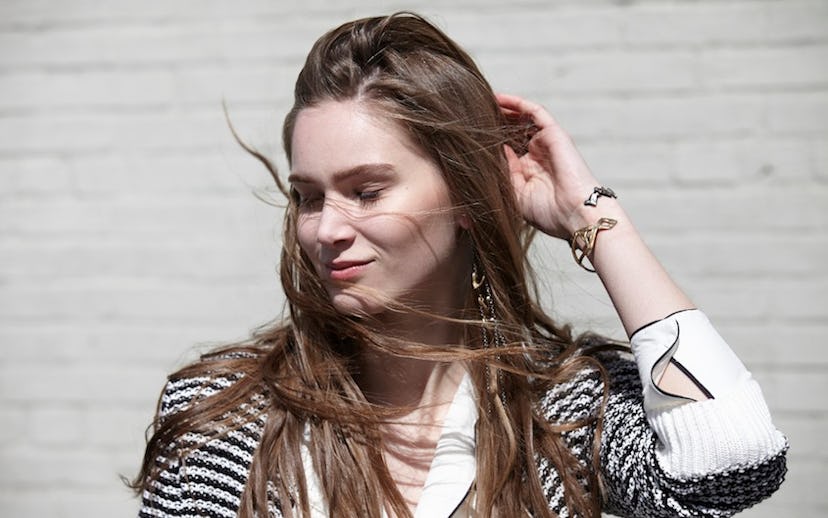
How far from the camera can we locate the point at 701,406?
58.1 inches

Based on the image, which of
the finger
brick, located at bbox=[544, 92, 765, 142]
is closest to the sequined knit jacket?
the finger

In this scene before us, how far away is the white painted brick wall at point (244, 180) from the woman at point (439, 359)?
2.37 ft

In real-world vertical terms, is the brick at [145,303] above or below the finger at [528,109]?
below

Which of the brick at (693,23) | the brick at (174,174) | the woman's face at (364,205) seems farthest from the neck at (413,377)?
the brick at (693,23)

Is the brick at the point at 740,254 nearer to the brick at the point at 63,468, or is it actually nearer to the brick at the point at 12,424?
the brick at the point at 63,468

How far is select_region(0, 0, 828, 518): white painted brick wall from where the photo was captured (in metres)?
2.42

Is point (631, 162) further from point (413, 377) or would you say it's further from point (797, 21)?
point (413, 377)

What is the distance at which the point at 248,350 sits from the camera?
1.80 metres

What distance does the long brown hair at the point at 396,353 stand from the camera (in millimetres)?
1618

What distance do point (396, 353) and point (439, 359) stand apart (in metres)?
0.08

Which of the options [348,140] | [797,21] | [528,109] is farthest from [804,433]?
[348,140]

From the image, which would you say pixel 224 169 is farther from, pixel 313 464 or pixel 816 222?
pixel 816 222

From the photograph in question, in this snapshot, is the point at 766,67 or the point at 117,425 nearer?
the point at 766,67

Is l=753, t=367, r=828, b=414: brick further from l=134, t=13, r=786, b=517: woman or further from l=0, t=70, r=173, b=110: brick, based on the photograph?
l=0, t=70, r=173, b=110: brick
